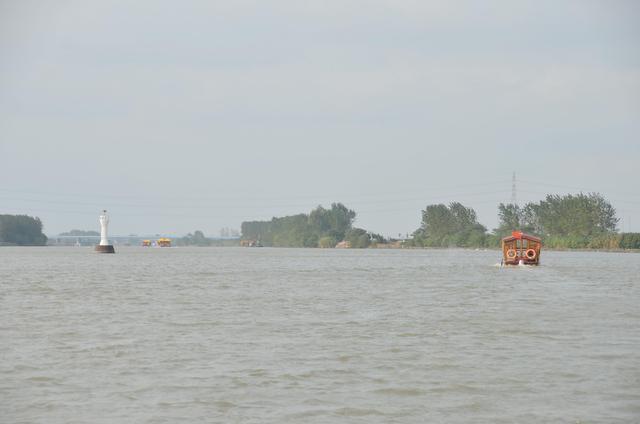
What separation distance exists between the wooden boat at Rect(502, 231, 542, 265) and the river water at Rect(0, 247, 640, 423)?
122ft

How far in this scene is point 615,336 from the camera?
2306cm

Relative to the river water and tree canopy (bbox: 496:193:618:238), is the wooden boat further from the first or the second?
tree canopy (bbox: 496:193:618:238)

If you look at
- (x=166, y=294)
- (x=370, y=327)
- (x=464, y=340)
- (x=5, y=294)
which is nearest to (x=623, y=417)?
(x=464, y=340)

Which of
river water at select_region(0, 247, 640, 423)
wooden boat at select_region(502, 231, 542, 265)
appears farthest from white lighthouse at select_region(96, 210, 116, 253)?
river water at select_region(0, 247, 640, 423)

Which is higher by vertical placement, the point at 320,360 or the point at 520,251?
the point at 520,251

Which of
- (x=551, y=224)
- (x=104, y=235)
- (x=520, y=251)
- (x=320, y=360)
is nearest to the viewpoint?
(x=320, y=360)

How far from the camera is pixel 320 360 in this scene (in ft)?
61.7

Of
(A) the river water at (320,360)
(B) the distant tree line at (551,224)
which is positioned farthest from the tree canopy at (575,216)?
(A) the river water at (320,360)

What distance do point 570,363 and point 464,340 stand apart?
4.24m

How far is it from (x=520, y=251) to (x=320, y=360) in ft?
193

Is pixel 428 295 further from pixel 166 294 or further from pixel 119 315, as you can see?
pixel 119 315

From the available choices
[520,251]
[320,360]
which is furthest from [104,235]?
[320,360]

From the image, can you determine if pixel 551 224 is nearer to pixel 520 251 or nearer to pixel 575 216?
pixel 575 216

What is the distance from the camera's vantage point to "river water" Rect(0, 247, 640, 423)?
1412 centimetres
